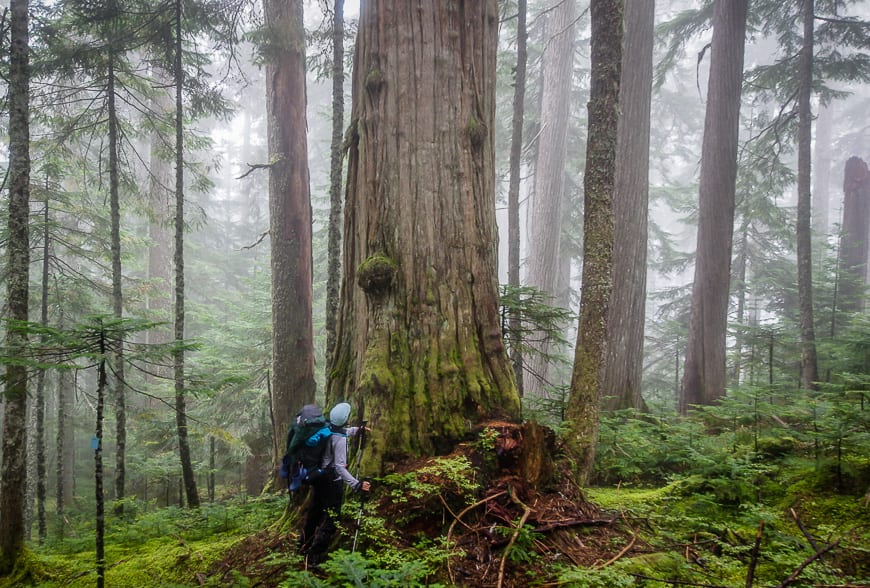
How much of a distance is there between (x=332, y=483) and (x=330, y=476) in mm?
62

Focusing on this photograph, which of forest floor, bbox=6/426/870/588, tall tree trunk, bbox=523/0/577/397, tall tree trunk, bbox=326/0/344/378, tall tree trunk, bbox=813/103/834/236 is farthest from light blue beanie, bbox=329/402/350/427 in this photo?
tall tree trunk, bbox=813/103/834/236

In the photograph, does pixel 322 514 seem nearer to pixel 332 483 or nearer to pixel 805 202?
pixel 332 483

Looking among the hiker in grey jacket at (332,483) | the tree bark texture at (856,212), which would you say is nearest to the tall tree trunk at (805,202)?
the tree bark texture at (856,212)

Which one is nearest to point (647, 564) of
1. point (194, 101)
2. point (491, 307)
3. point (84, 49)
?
point (491, 307)

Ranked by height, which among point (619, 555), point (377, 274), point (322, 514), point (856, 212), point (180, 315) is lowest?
point (322, 514)

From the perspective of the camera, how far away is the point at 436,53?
14.6ft

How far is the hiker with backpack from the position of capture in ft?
11.9

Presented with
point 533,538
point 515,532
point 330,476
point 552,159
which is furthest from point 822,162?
point 330,476

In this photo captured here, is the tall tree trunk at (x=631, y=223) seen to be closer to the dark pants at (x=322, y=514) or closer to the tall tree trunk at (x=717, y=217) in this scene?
the tall tree trunk at (x=717, y=217)

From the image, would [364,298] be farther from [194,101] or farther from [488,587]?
[194,101]

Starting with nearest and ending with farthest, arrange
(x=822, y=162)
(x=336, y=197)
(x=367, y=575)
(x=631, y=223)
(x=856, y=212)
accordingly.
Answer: (x=367, y=575)
(x=336, y=197)
(x=631, y=223)
(x=856, y=212)
(x=822, y=162)

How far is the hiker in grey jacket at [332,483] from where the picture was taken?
356cm

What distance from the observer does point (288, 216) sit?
8.85m

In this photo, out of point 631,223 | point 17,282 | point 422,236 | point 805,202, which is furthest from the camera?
point 805,202
